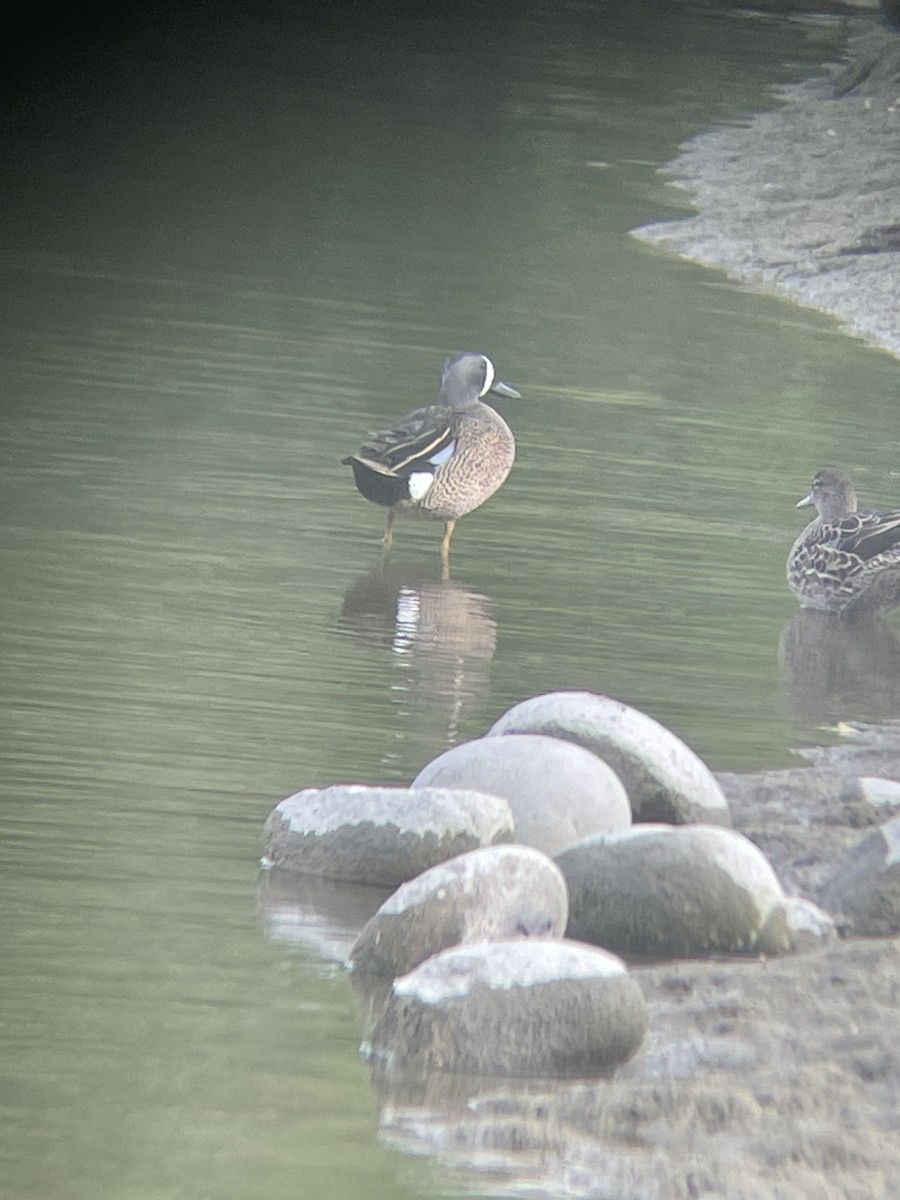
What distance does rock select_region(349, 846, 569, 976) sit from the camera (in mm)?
5480

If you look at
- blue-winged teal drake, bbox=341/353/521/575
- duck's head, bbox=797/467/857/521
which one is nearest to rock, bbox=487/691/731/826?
blue-winged teal drake, bbox=341/353/521/575

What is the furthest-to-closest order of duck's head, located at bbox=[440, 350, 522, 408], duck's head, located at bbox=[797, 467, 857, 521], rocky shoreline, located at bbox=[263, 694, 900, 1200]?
1. duck's head, located at bbox=[440, 350, 522, 408]
2. duck's head, located at bbox=[797, 467, 857, 521]
3. rocky shoreline, located at bbox=[263, 694, 900, 1200]

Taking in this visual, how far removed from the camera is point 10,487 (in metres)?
11.1

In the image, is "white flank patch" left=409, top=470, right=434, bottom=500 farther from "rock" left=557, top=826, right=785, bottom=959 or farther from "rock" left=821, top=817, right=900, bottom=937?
"rock" left=557, top=826, right=785, bottom=959

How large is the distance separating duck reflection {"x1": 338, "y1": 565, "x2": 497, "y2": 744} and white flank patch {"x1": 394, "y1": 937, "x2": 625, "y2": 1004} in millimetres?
2671

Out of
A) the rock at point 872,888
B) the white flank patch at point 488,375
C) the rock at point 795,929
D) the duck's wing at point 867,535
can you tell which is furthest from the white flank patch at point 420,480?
the rock at point 795,929

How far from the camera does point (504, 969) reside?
5.02 m

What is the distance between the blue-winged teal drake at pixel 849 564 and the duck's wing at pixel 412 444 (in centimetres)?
166

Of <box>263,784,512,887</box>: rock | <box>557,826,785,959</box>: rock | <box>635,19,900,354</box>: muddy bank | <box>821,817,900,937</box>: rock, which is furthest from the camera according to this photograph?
<box>635,19,900,354</box>: muddy bank

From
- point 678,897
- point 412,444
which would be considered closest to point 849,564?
point 412,444

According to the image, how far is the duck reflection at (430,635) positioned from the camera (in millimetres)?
8328

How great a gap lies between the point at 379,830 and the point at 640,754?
924 millimetres

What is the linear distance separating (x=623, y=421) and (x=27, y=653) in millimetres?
7277

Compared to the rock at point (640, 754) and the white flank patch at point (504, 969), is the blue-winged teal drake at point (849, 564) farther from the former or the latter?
the white flank patch at point (504, 969)
